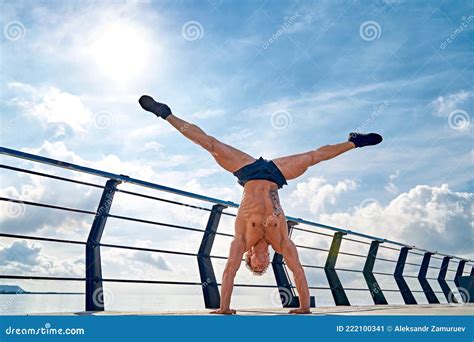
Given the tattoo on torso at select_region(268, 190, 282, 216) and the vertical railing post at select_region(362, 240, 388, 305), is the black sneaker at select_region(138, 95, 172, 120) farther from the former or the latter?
the vertical railing post at select_region(362, 240, 388, 305)

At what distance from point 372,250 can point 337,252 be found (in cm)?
146

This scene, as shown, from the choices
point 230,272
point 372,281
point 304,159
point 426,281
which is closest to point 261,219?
point 230,272

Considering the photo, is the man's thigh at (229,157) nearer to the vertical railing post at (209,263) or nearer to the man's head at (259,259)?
the man's head at (259,259)

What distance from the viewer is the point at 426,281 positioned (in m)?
10.7

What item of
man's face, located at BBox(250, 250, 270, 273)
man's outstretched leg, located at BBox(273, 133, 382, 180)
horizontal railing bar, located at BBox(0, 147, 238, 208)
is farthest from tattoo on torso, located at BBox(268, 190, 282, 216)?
horizontal railing bar, located at BBox(0, 147, 238, 208)

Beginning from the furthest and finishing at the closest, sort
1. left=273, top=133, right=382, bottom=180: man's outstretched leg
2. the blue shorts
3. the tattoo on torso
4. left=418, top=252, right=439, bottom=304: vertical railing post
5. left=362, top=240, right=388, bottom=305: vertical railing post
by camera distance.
→ 1. left=418, top=252, right=439, bottom=304: vertical railing post
2. left=362, top=240, right=388, bottom=305: vertical railing post
3. left=273, top=133, right=382, bottom=180: man's outstretched leg
4. the blue shorts
5. the tattoo on torso

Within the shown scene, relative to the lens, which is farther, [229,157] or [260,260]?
[229,157]

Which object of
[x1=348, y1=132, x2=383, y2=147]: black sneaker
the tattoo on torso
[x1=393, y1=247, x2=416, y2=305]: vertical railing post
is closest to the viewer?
the tattoo on torso

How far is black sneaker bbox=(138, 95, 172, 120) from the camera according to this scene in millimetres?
3719

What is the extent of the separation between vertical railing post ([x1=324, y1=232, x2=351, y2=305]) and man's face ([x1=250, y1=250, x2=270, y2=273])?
150 inches

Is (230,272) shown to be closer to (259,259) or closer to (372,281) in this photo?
(259,259)

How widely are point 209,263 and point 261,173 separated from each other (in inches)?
68.7
